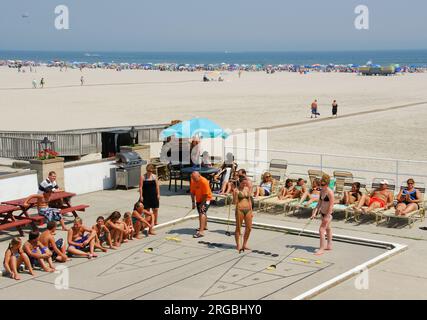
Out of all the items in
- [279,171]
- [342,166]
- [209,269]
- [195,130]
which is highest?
[195,130]

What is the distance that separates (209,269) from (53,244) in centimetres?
247

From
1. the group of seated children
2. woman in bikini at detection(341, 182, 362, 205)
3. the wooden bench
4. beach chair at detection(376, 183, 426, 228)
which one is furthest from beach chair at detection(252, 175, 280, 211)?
the wooden bench

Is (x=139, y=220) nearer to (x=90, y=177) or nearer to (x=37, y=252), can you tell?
(x=37, y=252)

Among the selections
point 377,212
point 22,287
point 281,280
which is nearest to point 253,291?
point 281,280

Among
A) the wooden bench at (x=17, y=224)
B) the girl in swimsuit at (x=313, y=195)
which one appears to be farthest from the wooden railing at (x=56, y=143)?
the girl in swimsuit at (x=313, y=195)

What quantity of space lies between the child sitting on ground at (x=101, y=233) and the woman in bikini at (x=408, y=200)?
554cm

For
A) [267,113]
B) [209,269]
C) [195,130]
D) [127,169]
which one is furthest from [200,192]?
[267,113]

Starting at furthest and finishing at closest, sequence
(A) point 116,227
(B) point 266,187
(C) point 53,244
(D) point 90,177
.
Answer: (D) point 90,177, (B) point 266,187, (A) point 116,227, (C) point 53,244

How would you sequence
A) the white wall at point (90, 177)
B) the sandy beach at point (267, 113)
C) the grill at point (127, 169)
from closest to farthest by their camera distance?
the white wall at point (90, 177), the grill at point (127, 169), the sandy beach at point (267, 113)

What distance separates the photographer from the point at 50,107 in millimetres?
43594

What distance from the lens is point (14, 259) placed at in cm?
1034

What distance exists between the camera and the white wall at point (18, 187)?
15.2 meters

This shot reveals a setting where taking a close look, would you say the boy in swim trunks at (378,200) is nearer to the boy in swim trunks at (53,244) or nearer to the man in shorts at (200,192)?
the man in shorts at (200,192)

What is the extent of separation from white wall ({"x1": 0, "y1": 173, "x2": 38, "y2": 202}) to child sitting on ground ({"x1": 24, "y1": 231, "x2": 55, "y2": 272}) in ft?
15.6
